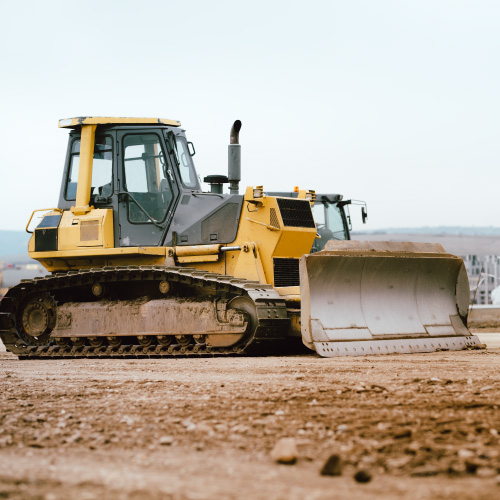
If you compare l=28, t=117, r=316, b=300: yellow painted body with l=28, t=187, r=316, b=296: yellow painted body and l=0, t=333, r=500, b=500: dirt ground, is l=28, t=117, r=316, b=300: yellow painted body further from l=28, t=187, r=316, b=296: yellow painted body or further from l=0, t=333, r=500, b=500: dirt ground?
l=0, t=333, r=500, b=500: dirt ground

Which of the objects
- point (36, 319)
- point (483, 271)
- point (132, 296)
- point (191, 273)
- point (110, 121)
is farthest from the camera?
point (483, 271)

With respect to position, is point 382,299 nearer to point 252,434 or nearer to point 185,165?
point 185,165

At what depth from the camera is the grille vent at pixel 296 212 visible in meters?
13.0

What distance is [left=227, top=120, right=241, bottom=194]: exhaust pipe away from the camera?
44.9 feet

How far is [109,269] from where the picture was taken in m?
13.3

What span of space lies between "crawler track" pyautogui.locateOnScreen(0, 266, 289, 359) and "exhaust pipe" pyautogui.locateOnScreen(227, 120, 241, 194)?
72.5 inches

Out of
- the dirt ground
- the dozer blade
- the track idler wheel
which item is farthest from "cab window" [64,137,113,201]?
the dirt ground

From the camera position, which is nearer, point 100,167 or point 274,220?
point 274,220

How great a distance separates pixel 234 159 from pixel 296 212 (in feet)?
4.51

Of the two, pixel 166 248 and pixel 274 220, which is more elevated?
pixel 274 220

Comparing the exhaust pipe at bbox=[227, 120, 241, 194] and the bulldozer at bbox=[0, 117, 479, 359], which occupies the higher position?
the exhaust pipe at bbox=[227, 120, 241, 194]

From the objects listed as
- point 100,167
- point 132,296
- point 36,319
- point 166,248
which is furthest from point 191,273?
point 36,319

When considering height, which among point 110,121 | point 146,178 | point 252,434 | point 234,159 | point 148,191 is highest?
point 110,121

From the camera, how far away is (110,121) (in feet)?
45.6
